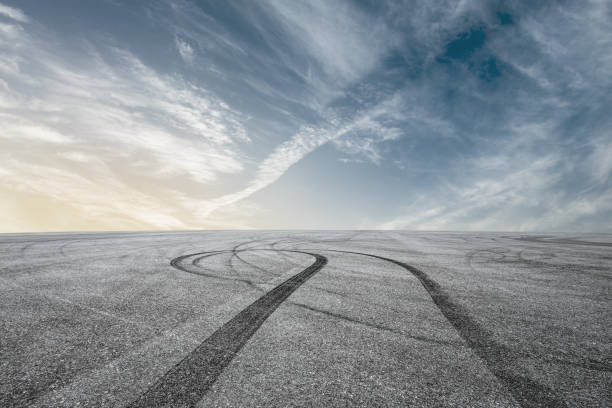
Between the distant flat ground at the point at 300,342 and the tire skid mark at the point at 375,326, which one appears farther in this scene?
the tire skid mark at the point at 375,326

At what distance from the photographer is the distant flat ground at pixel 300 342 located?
1.82 metres

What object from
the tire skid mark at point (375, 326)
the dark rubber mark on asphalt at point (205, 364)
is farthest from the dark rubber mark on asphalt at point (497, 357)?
the dark rubber mark on asphalt at point (205, 364)

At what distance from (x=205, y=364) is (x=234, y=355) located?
9.5 inches

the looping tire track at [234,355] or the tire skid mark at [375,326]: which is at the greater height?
the tire skid mark at [375,326]

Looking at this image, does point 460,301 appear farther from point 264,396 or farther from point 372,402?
point 264,396

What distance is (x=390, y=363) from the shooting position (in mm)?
2199

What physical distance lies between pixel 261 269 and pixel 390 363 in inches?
164

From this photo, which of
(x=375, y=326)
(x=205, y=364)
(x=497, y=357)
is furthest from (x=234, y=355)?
(x=497, y=357)

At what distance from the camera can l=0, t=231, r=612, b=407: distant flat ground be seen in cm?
182

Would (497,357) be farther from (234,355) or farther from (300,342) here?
(234,355)

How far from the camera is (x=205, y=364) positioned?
213 centimetres

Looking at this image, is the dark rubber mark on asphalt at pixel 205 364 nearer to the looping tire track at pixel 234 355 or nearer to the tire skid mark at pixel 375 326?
the looping tire track at pixel 234 355

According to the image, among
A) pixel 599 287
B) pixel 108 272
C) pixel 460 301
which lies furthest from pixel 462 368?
pixel 108 272

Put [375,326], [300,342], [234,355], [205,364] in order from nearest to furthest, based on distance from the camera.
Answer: [205,364], [234,355], [300,342], [375,326]
